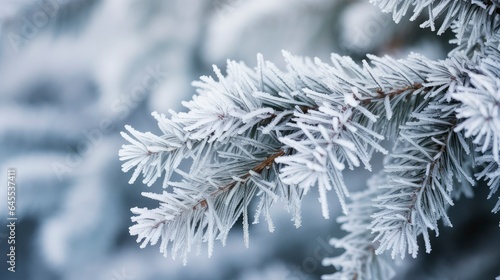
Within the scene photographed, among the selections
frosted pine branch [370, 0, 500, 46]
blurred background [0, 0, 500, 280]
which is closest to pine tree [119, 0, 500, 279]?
frosted pine branch [370, 0, 500, 46]

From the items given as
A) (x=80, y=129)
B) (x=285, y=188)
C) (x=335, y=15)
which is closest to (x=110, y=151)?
(x=80, y=129)

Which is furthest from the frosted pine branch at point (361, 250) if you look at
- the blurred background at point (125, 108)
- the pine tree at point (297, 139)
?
the blurred background at point (125, 108)

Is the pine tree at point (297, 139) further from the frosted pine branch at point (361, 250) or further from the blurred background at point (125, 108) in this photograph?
the blurred background at point (125, 108)

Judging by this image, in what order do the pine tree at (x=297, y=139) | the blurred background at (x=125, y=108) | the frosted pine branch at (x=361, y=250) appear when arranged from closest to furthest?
the pine tree at (x=297, y=139), the frosted pine branch at (x=361, y=250), the blurred background at (x=125, y=108)

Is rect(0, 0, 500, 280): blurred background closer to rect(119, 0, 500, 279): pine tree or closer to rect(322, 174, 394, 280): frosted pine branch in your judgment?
rect(322, 174, 394, 280): frosted pine branch

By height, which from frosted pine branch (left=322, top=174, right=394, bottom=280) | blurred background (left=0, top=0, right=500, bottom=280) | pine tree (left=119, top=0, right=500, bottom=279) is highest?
blurred background (left=0, top=0, right=500, bottom=280)

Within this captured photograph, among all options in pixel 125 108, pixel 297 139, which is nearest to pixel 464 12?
pixel 297 139

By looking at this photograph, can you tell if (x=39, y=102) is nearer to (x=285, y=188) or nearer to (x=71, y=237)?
(x=71, y=237)

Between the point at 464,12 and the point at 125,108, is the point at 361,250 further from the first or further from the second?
the point at 125,108
